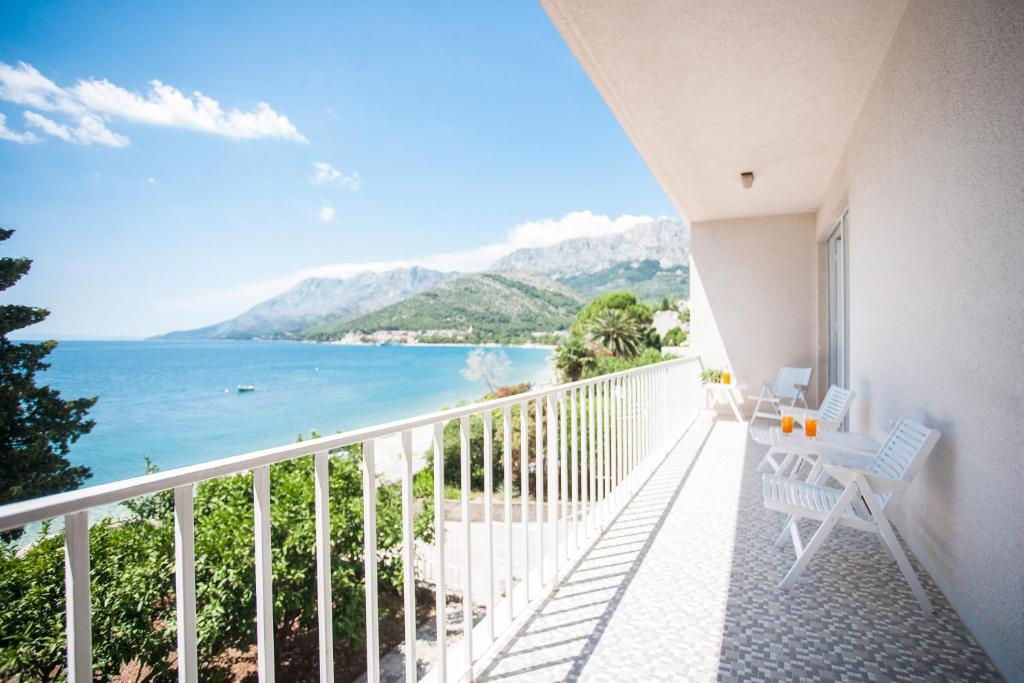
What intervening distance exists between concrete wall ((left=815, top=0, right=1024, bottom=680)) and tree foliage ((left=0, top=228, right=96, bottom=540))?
8624 mm

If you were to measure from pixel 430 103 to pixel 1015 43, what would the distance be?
183ft

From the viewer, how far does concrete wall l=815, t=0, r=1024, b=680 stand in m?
1.65

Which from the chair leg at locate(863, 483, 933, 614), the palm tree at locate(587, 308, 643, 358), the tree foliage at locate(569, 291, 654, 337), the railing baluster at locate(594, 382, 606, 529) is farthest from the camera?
the tree foliage at locate(569, 291, 654, 337)

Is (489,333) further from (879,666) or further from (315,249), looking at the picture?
(879,666)

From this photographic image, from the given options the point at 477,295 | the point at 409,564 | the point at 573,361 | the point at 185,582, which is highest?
the point at 477,295

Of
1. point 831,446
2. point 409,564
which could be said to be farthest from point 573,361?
point 409,564

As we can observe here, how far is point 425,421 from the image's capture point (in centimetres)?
148

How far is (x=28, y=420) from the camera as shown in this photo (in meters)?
8.02

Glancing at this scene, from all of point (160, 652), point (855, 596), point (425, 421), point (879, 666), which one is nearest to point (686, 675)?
point (879, 666)

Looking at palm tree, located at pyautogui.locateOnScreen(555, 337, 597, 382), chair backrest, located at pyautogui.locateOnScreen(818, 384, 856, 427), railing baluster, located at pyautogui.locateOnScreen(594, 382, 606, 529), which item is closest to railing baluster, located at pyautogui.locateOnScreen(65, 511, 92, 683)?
railing baluster, located at pyautogui.locateOnScreen(594, 382, 606, 529)

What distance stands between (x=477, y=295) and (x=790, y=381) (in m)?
42.7

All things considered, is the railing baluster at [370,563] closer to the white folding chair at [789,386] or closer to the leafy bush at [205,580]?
the leafy bush at [205,580]

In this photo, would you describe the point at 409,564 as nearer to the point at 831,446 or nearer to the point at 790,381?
the point at 831,446

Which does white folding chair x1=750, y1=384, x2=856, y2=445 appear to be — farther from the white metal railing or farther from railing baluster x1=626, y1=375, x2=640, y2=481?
the white metal railing
